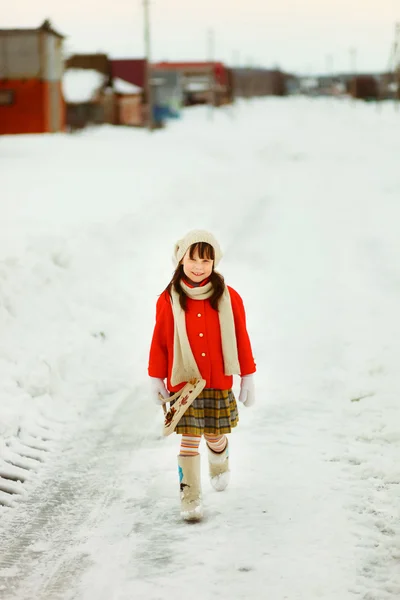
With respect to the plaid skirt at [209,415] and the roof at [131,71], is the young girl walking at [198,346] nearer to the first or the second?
the plaid skirt at [209,415]

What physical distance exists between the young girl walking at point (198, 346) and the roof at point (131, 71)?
5968cm

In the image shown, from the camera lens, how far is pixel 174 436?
17.8 feet

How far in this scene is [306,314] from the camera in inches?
338

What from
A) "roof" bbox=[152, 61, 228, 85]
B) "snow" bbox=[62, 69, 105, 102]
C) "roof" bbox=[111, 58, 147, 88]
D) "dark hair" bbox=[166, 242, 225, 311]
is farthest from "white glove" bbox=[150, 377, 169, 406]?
"roof" bbox=[152, 61, 228, 85]

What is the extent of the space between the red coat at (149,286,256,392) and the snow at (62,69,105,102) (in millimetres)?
43002

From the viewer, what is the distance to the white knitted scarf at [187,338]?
4.31m

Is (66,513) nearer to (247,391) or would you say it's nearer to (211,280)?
(247,391)

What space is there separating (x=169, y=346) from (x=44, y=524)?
1.16 metres

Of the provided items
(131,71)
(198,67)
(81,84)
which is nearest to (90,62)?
(81,84)

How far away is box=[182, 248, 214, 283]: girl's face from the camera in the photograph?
168 inches

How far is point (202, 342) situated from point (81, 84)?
45.3 meters

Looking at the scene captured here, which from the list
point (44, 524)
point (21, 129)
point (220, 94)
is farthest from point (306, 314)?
point (220, 94)

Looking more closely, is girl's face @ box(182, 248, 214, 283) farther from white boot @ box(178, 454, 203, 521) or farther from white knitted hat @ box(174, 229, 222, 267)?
white boot @ box(178, 454, 203, 521)

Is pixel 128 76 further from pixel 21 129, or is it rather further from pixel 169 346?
pixel 169 346
